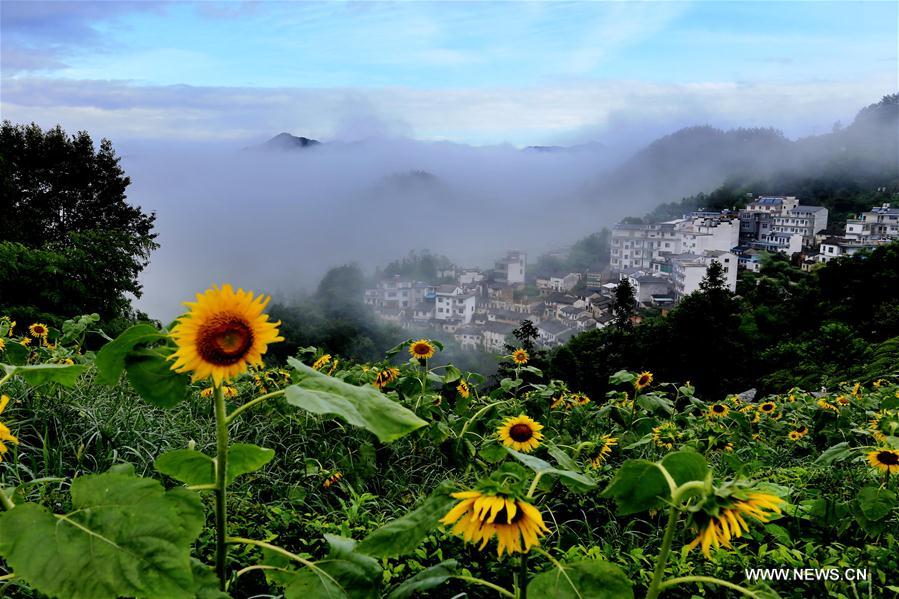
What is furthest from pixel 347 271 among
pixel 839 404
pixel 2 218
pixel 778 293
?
pixel 839 404

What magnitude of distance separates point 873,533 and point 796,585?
1.25 feet

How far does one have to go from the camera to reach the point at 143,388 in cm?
112

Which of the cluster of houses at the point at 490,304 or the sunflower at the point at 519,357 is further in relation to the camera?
the cluster of houses at the point at 490,304

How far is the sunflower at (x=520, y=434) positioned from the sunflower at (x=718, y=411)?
1766 mm

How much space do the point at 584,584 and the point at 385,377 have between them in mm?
2143

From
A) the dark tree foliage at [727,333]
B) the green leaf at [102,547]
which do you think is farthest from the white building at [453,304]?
the green leaf at [102,547]

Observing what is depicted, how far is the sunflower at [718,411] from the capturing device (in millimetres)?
3638

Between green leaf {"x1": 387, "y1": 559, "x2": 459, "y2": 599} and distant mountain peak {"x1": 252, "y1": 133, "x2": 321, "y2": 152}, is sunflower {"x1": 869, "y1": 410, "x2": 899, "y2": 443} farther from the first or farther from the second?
distant mountain peak {"x1": 252, "y1": 133, "x2": 321, "y2": 152}

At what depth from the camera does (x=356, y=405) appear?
3.11ft

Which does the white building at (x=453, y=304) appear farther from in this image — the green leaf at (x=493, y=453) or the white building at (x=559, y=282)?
the green leaf at (x=493, y=453)

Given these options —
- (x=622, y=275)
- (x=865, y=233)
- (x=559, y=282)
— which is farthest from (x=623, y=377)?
(x=559, y=282)

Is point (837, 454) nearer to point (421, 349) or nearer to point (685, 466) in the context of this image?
point (685, 466)

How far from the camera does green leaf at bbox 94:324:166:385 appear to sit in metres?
1.08

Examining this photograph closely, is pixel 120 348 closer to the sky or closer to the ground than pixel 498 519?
closer to the sky
